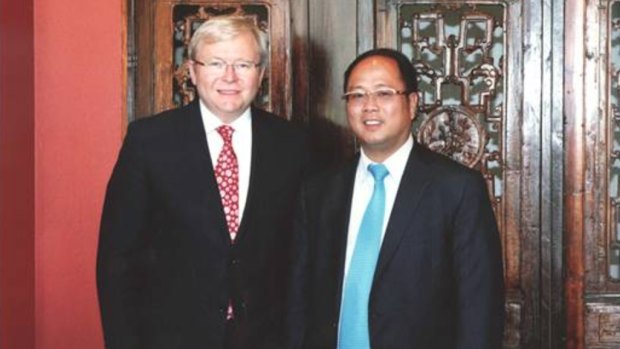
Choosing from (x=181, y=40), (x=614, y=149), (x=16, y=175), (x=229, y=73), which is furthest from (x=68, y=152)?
(x=614, y=149)

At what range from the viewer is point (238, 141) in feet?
7.47

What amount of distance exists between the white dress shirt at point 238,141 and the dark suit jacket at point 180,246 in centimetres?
2

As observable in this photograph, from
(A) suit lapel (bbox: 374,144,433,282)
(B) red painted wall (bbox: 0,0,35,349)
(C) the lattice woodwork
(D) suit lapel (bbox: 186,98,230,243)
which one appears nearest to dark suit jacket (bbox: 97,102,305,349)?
(D) suit lapel (bbox: 186,98,230,243)

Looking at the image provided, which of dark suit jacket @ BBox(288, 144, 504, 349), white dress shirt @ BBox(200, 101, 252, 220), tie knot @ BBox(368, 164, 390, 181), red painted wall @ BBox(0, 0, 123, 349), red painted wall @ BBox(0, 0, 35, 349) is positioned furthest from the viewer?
red painted wall @ BBox(0, 0, 123, 349)

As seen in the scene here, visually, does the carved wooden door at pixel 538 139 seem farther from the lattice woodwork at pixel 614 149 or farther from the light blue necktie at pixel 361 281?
the light blue necktie at pixel 361 281

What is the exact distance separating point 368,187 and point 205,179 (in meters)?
0.42

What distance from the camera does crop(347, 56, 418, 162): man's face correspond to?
6.93 feet

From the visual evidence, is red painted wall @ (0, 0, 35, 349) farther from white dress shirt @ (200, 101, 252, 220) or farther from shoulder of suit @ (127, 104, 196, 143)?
white dress shirt @ (200, 101, 252, 220)

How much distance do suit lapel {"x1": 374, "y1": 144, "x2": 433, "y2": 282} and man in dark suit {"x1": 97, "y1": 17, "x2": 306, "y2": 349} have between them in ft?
1.17

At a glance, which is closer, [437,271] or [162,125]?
[437,271]

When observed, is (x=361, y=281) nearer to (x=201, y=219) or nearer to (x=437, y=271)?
(x=437, y=271)

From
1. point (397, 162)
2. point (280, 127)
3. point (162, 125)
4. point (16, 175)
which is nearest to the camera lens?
point (397, 162)

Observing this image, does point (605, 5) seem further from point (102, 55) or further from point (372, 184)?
point (102, 55)

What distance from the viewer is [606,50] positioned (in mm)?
2857
